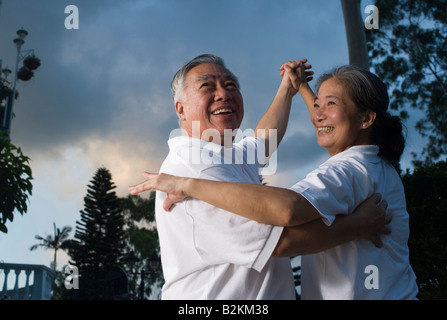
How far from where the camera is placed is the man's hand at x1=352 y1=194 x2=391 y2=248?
142cm

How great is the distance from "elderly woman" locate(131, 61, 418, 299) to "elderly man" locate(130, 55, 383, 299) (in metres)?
0.05

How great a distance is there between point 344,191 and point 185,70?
0.88 metres

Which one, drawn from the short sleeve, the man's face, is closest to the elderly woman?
the short sleeve

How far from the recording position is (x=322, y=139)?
1.72 m

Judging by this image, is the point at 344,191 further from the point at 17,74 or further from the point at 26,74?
the point at 26,74

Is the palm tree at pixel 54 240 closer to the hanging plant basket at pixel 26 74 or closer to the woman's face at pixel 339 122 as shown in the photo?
the hanging plant basket at pixel 26 74

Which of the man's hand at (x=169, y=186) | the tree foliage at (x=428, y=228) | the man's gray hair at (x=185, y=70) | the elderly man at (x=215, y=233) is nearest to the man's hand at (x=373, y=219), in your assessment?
the elderly man at (x=215, y=233)

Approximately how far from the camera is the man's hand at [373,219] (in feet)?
4.67

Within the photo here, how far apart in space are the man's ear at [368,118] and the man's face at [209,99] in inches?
20.8

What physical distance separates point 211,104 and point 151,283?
90.5 ft

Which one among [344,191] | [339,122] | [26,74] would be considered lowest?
[344,191]

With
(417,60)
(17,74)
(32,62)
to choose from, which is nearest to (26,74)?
(32,62)

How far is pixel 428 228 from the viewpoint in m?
4.62
